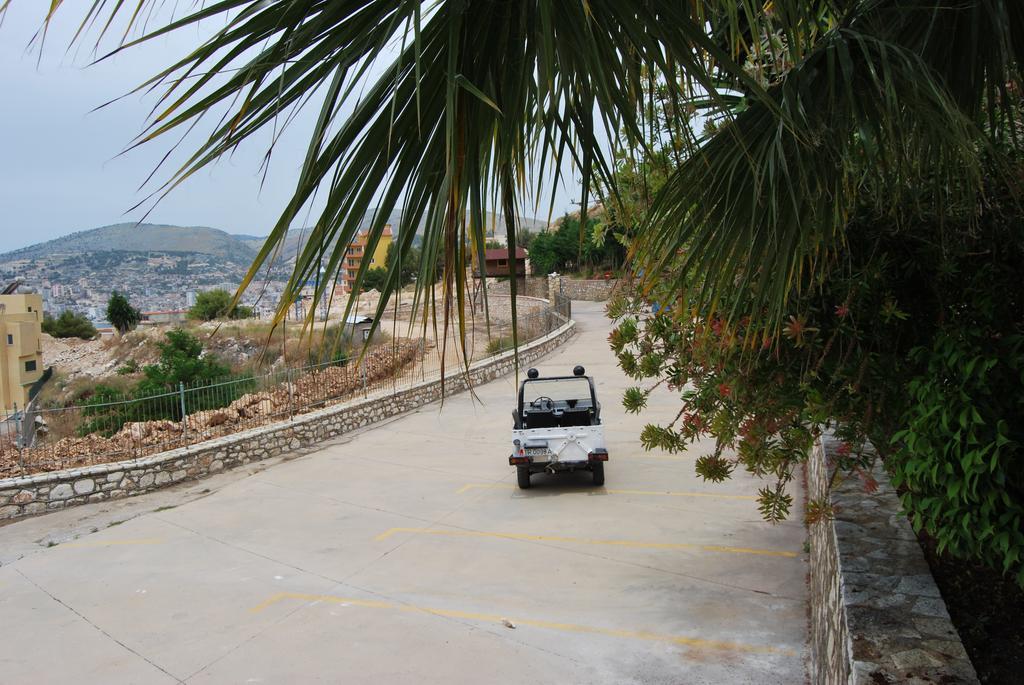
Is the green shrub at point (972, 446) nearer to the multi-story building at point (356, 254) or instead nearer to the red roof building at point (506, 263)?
the red roof building at point (506, 263)

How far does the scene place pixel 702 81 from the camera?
1.36 m

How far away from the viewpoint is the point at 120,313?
301ft

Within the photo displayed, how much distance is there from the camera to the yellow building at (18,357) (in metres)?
46.6

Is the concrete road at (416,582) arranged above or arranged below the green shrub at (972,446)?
below

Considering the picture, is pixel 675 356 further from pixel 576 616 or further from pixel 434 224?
pixel 434 224

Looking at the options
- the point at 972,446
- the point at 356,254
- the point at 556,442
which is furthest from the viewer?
the point at 556,442

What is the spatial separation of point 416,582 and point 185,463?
22.6 feet

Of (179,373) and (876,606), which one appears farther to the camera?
(179,373)

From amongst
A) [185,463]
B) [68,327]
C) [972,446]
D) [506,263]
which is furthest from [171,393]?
[68,327]

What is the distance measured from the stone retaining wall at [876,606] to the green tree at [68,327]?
4162 inches

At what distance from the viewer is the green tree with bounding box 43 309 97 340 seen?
9488 centimetres

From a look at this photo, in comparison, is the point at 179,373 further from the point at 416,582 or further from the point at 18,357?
the point at 18,357

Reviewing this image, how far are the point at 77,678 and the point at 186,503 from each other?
5.65 m

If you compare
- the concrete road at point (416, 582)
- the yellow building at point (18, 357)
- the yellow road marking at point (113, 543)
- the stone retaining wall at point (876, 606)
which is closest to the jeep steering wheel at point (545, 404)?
the concrete road at point (416, 582)
